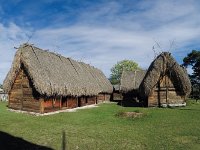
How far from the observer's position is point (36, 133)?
1542cm

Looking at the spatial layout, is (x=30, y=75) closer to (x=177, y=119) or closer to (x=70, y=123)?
(x=70, y=123)

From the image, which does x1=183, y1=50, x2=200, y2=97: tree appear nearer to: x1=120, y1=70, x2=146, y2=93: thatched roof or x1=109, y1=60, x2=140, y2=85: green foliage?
x1=120, y1=70, x2=146, y2=93: thatched roof

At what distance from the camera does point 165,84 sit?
95.1ft

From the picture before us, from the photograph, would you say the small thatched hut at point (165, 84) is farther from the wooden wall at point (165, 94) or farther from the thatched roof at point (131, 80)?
the thatched roof at point (131, 80)

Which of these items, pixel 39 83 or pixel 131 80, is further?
pixel 131 80

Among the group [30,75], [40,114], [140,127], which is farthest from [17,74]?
[140,127]

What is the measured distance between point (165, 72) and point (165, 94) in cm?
239

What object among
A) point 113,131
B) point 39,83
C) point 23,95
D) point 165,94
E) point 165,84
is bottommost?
point 113,131

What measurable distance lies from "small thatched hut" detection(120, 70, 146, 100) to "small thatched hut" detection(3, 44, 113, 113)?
35.2 ft

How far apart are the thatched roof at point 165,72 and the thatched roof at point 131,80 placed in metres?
11.4

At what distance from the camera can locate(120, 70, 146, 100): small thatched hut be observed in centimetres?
4031

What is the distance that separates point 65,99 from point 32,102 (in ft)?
15.8

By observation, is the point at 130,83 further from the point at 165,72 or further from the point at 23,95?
the point at 23,95

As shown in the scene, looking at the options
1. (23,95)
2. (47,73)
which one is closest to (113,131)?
(47,73)
